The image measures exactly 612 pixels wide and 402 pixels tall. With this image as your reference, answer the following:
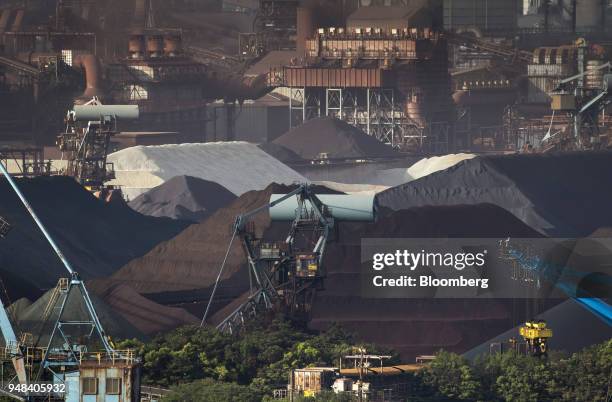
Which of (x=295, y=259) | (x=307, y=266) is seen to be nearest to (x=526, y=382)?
(x=307, y=266)

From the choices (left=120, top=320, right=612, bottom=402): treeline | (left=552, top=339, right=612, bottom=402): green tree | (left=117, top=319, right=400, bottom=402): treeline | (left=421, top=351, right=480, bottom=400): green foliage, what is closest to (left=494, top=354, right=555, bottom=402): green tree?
(left=120, top=320, right=612, bottom=402): treeline

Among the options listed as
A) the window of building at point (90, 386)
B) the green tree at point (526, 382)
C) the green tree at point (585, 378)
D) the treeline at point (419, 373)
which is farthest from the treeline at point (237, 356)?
the window of building at point (90, 386)

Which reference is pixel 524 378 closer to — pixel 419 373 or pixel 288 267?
pixel 419 373

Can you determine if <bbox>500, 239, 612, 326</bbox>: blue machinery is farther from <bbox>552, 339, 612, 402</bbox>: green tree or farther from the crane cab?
the crane cab

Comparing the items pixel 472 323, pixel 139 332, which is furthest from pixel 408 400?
pixel 472 323

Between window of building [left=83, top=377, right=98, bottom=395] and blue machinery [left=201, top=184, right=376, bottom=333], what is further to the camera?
blue machinery [left=201, top=184, right=376, bottom=333]

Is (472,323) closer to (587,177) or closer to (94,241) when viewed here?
(94,241)
